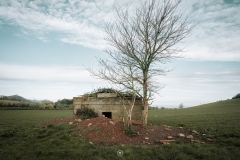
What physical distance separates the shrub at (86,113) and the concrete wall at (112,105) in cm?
33

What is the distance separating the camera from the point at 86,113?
437 inches

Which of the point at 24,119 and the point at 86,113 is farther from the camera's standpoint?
the point at 24,119

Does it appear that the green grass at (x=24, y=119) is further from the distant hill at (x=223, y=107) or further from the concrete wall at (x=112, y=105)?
the distant hill at (x=223, y=107)

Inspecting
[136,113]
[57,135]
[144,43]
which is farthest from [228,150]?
[57,135]

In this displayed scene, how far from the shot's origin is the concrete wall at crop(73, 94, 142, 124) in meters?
10.2

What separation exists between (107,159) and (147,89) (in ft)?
17.4

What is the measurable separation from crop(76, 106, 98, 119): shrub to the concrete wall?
333 mm

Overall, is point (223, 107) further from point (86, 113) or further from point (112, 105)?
point (86, 113)

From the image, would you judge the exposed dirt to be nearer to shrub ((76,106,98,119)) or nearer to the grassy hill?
the grassy hill

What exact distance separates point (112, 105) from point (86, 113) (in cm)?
202

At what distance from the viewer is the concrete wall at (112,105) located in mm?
10234

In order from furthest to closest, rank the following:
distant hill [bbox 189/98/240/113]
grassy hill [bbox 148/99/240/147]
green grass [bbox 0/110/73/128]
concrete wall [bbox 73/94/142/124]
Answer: distant hill [bbox 189/98/240/113] → green grass [bbox 0/110/73/128] → concrete wall [bbox 73/94/142/124] → grassy hill [bbox 148/99/240/147]

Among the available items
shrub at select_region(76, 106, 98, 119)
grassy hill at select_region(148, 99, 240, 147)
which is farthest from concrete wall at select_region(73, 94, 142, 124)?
grassy hill at select_region(148, 99, 240, 147)

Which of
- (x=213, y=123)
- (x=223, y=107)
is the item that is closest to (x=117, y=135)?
(x=213, y=123)
